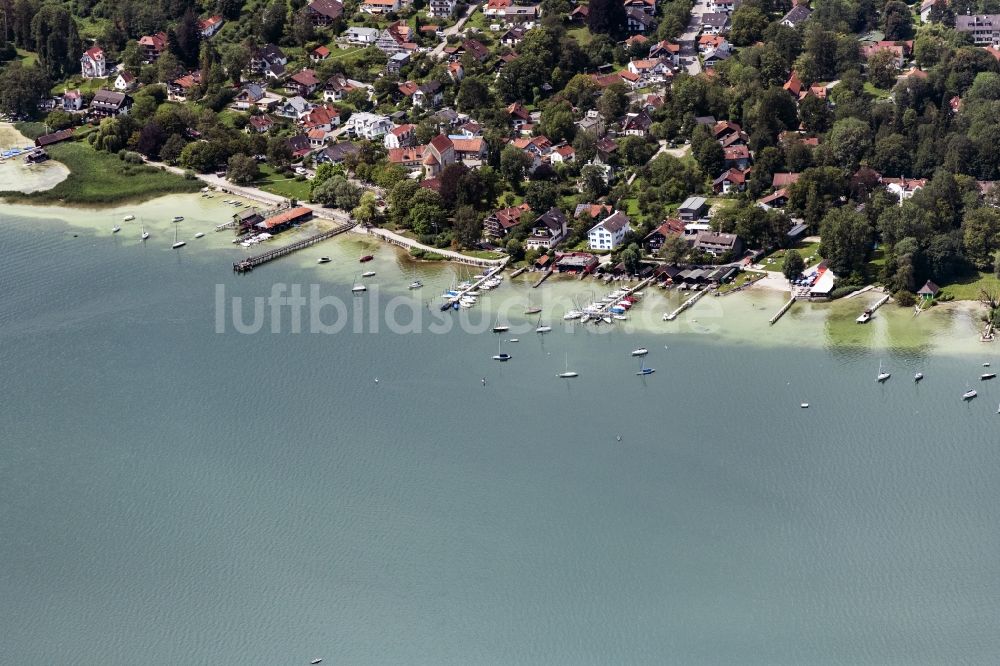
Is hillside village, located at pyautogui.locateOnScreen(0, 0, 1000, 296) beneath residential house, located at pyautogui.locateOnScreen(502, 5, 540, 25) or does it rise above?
beneath

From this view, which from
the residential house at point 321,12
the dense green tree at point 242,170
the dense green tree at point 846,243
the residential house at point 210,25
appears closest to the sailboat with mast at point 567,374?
the dense green tree at point 846,243

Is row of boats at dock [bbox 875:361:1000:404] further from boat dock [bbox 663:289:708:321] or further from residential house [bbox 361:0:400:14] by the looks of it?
residential house [bbox 361:0:400:14]

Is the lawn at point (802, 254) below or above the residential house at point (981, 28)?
below

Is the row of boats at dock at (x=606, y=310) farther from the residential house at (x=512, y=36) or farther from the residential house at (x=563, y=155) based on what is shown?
the residential house at (x=512, y=36)

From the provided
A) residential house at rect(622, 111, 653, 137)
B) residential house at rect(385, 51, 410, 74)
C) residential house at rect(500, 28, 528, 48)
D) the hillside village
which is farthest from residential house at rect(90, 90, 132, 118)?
residential house at rect(622, 111, 653, 137)

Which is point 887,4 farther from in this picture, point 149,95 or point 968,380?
point 149,95

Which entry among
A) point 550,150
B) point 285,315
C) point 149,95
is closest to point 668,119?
point 550,150

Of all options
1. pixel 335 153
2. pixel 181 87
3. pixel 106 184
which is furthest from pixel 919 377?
pixel 181 87
